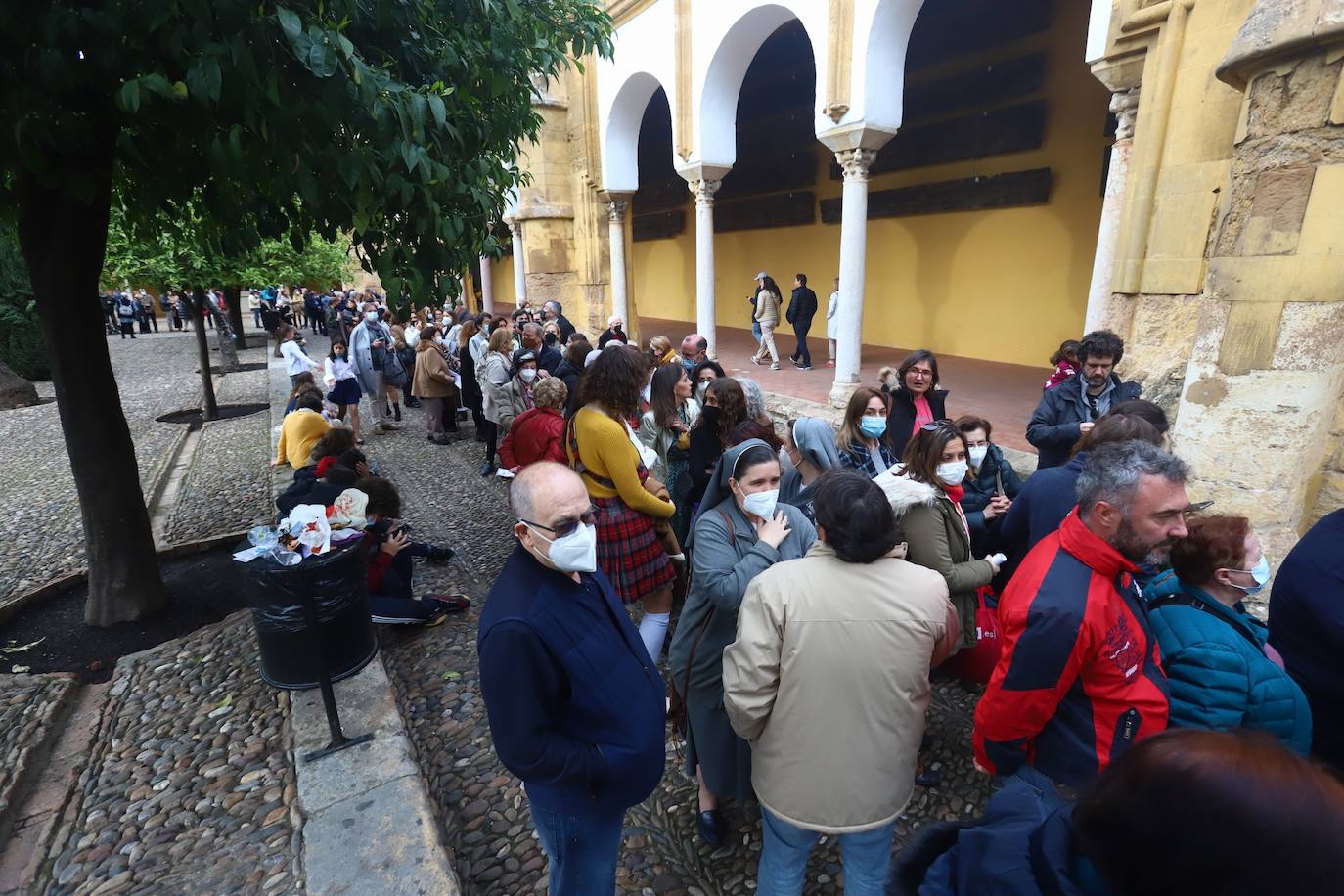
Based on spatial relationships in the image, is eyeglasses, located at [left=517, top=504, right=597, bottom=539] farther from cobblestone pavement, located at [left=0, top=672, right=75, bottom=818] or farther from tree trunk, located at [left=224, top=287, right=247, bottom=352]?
tree trunk, located at [left=224, top=287, right=247, bottom=352]

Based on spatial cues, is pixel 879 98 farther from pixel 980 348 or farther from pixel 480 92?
pixel 480 92

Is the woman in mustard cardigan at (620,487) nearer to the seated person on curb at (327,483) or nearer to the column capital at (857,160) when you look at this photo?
the seated person on curb at (327,483)

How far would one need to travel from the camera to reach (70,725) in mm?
3350

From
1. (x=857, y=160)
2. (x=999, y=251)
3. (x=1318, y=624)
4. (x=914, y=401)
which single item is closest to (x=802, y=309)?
(x=999, y=251)

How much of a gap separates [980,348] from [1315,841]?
11.1 meters

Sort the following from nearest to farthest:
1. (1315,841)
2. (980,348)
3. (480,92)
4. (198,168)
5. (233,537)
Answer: (1315,841) < (198,168) < (480,92) < (233,537) < (980,348)

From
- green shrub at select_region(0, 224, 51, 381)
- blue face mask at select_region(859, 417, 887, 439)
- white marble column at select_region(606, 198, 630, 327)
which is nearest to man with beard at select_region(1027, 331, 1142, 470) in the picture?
blue face mask at select_region(859, 417, 887, 439)

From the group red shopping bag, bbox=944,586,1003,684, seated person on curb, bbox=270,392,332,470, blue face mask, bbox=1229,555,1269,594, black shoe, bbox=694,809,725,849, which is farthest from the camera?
seated person on curb, bbox=270,392,332,470

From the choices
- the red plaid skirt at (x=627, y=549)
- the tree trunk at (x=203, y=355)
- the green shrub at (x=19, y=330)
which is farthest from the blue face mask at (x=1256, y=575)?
the green shrub at (x=19, y=330)

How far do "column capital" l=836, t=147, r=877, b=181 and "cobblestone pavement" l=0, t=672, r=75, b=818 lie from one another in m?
8.21

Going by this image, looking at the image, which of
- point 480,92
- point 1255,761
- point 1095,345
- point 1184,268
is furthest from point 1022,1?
point 1255,761

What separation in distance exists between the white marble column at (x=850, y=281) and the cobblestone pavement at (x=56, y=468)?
6.98 meters

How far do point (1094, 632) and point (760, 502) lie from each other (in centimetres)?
105

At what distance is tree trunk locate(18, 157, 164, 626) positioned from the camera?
3.54 meters
